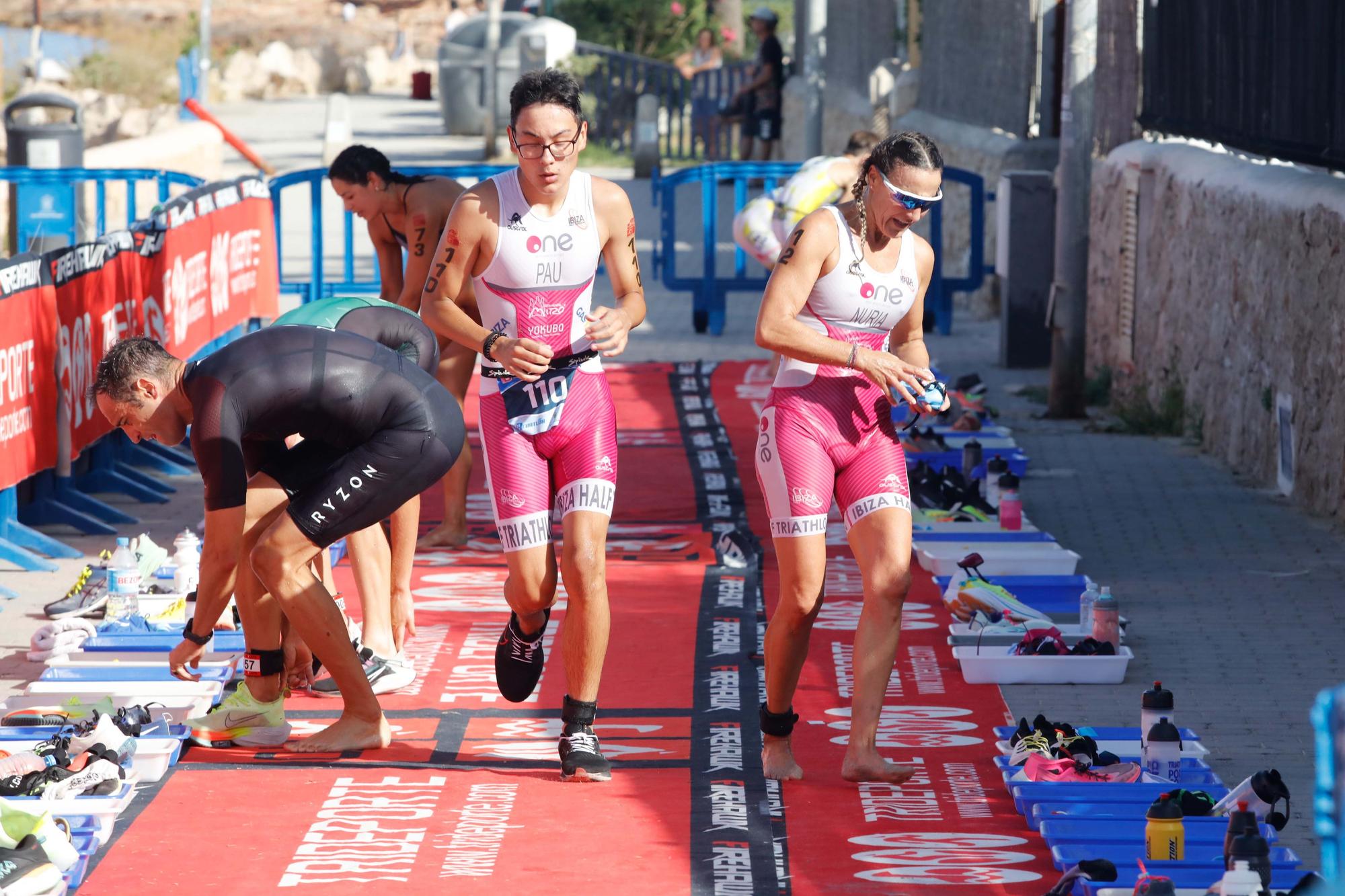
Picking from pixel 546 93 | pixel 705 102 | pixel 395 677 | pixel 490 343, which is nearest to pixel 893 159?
pixel 546 93

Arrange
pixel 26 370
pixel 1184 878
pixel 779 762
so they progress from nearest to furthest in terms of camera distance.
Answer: pixel 1184 878
pixel 779 762
pixel 26 370

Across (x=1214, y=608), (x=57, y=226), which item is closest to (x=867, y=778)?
(x=1214, y=608)

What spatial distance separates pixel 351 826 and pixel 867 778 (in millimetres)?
1609

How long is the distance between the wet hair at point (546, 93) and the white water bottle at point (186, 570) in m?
3.13

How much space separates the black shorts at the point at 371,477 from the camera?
6.25 metres

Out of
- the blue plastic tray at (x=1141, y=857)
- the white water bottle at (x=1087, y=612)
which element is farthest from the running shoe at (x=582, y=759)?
the white water bottle at (x=1087, y=612)

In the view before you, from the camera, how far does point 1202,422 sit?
1270 centimetres

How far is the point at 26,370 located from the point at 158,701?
306 centimetres

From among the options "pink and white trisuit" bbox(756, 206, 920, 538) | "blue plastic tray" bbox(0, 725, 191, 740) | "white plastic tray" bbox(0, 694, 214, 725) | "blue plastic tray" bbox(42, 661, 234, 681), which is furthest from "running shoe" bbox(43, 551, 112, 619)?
"pink and white trisuit" bbox(756, 206, 920, 538)

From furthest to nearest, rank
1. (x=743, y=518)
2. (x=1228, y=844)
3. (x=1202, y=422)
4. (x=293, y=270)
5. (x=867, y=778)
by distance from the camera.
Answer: (x=293, y=270), (x=1202, y=422), (x=743, y=518), (x=867, y=778), (x=1228, y=844)

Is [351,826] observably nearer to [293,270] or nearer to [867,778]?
[867,778]

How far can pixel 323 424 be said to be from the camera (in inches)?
247

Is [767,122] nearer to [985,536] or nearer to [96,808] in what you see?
[985,536]

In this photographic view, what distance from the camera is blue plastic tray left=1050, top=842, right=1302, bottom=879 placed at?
5.22 meters
